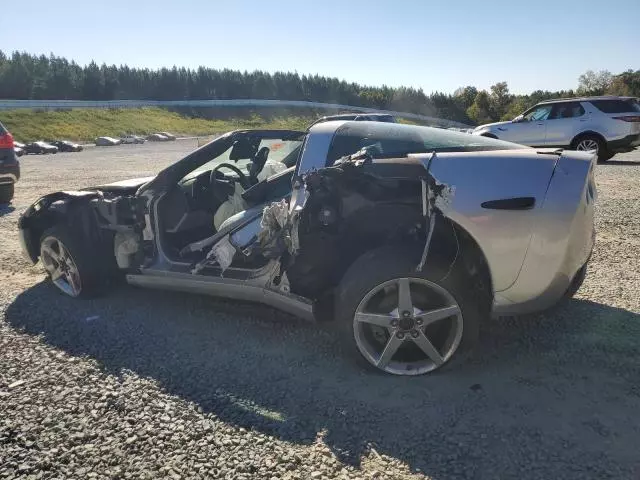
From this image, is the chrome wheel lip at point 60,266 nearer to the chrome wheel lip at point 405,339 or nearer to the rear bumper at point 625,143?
the chrome wheel lip at point 405,339

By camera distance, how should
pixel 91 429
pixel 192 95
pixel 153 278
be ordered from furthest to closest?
pixel 192 95 < pixel 153 278 < pixel 91 429

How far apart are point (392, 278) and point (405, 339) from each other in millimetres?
364

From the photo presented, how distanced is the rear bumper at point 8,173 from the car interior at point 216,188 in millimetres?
6123

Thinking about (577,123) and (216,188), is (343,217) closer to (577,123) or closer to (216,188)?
(216,188)

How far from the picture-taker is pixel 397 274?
2.77 meters

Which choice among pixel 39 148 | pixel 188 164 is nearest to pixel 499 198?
pixel 188 164

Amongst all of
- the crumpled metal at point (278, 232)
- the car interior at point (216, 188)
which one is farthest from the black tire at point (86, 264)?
the crumpled metal at point (278, 232)

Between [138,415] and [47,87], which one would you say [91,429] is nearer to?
[138,415]

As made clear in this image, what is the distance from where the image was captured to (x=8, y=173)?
28.8ft

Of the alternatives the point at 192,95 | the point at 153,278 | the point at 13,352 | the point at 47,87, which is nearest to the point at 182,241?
the point at 153,278

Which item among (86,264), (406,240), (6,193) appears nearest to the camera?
(406,240)

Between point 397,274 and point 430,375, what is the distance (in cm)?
62

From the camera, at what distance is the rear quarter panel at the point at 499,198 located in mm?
2674

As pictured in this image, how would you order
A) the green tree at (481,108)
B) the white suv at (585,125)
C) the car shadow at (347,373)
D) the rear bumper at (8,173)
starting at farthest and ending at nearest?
the green tree at (481,108) < the white suv at (585,125) < the rear bumper at (8,173) < the car shadow at (347,373)
